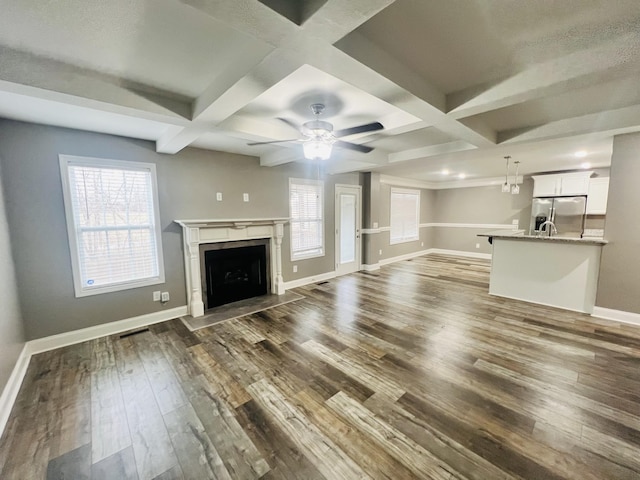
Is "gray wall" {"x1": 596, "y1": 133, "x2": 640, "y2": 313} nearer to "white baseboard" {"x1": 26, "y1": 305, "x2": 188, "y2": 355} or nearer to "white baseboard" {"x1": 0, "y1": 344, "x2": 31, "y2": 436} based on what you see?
"white baseboard" {"x1": 26, "y1": 305, "x2": 188, "y2": 355}

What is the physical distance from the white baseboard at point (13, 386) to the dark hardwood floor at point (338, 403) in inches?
2.4

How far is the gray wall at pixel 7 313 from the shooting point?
6.81 ft

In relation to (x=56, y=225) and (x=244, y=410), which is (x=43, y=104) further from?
(x=244, y=410)

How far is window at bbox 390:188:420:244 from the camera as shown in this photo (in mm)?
7389

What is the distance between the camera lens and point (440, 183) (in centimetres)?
817

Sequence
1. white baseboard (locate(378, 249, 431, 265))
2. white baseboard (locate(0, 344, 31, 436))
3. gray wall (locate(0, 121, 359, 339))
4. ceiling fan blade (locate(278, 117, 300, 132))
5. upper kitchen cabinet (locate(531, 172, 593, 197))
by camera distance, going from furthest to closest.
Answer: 1. white baseboard (locate(378, 249, 431, 265))
2. upper kitchen cabinet (locate(531, 172, 593, 197))
3. ceiling fan blade (locate(278, 117, 300, 132))
4. gray wall (locate(0, 121, 359, 339))
5. white baseboard (locate(0, 344, 31, 436))

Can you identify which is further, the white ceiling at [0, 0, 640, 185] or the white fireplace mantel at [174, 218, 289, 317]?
the white fireplace mantel at [174, 218, 289, 317]

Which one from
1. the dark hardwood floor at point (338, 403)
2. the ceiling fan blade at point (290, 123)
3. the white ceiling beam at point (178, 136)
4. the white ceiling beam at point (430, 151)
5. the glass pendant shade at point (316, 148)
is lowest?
the dark hardwood floor at point (338, 403)

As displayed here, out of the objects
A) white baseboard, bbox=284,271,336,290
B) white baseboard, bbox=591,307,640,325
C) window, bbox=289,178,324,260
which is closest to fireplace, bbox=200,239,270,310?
white baseboard, bbox=284,271,336,290

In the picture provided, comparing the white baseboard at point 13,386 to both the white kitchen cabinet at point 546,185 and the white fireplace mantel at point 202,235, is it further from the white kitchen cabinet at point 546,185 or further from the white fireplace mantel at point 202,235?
the white kitchen cabinet at point 546,185

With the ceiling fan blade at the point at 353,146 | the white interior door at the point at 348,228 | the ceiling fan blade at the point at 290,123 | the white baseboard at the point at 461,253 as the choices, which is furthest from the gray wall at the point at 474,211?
the ceiling fan blade at the point at 290,123

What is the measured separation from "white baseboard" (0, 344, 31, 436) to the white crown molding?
21.7 feet

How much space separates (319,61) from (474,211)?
7985 millimetres

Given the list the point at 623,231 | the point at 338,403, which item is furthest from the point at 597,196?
the point at 338,403
